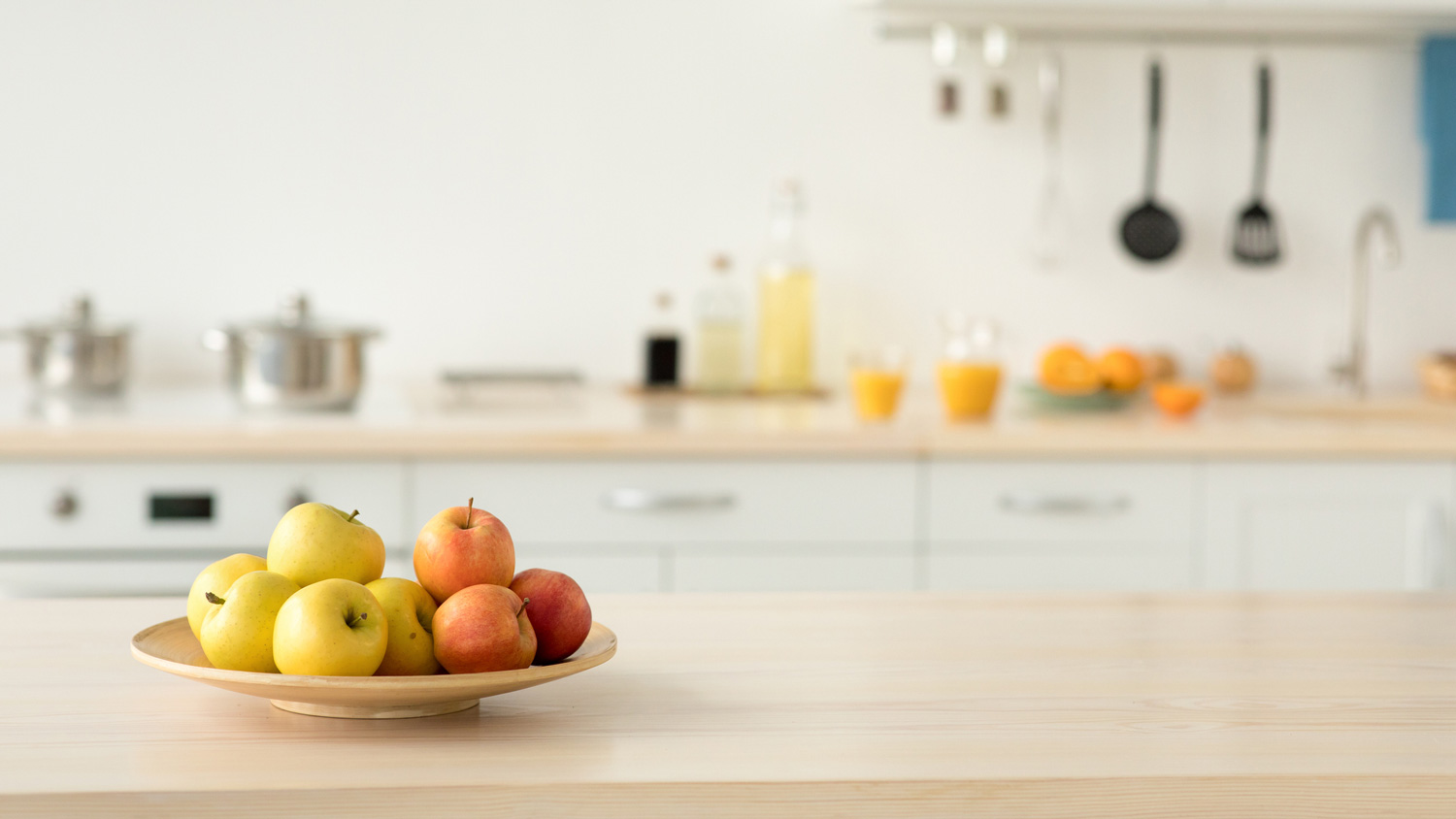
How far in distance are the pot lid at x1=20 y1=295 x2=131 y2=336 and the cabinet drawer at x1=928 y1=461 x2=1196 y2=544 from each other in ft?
4.53

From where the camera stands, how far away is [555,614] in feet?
2.76

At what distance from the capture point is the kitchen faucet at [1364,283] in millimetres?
2714

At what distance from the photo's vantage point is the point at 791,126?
2736 millimetres

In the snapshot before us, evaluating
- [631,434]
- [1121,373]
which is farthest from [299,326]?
[1121,373]

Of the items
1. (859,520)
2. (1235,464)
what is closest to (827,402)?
(859,520)

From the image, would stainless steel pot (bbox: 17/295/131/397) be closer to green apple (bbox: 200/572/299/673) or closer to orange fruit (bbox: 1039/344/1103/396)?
orange fruit (bbox: 1039/344/1103/396)

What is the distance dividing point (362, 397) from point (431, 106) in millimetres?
626

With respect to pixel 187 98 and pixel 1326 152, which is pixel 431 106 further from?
pixel 1326 152

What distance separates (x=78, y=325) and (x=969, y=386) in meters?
1.48

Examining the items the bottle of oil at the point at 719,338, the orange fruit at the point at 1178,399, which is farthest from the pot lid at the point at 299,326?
the orange fruit at the point at 1178,399

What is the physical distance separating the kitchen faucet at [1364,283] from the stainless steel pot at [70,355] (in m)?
2.31

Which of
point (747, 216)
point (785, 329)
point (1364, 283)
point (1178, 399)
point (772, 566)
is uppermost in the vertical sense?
point (747, 216)

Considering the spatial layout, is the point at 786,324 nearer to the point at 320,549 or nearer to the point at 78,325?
the point at 78,325

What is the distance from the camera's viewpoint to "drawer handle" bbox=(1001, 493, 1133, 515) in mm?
2125
